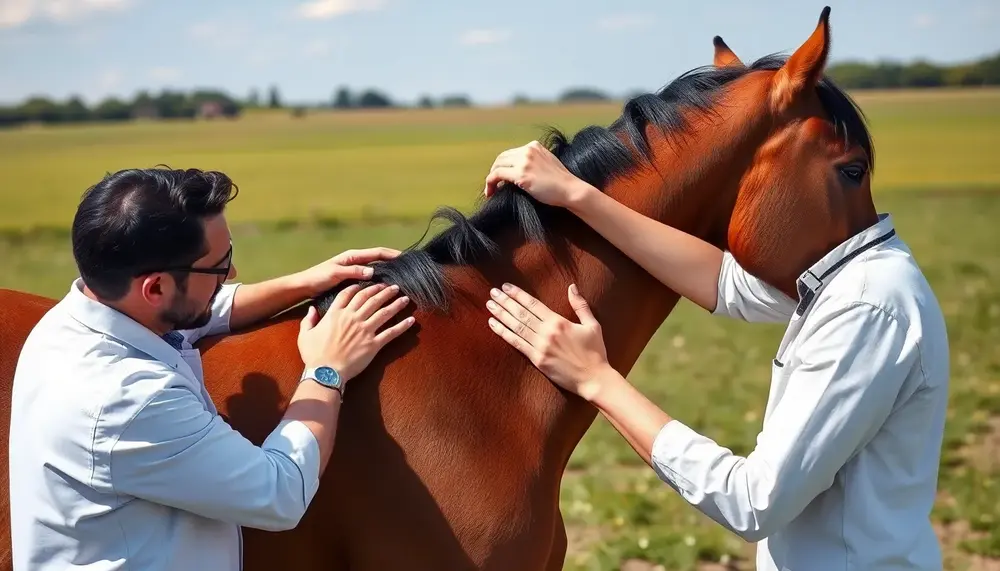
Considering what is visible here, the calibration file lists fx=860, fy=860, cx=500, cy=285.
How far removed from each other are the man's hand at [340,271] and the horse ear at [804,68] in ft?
3.97

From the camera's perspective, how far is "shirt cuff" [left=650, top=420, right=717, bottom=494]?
7.19 ft

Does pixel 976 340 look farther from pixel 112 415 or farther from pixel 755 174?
pixel 112 415

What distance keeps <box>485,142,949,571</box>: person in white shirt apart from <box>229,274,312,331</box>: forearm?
74 cm

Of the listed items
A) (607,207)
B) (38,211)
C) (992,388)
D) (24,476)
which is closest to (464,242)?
(607,207)

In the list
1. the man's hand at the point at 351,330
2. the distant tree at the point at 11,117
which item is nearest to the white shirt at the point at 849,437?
the man's hand at the point at 351,330

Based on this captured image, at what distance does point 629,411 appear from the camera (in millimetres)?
2303

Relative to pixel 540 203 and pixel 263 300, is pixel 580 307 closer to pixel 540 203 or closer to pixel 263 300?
pixel 540 203

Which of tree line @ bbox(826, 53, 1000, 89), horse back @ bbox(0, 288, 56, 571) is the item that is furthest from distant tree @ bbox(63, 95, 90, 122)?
horse back @ bbox(0, 288, 56, 571)

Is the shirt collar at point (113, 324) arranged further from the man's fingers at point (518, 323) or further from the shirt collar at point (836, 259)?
the shirt collar at point (836, 259)

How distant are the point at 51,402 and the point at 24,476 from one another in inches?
8.5

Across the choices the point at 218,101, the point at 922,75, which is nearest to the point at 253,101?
the point at 218,101

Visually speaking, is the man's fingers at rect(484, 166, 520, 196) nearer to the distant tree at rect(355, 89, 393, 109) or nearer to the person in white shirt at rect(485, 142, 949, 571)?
the person in white shirt at rect(485, 142, 949, 571)

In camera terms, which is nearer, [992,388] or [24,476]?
[24,476]

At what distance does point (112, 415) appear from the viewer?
1.85 meters
